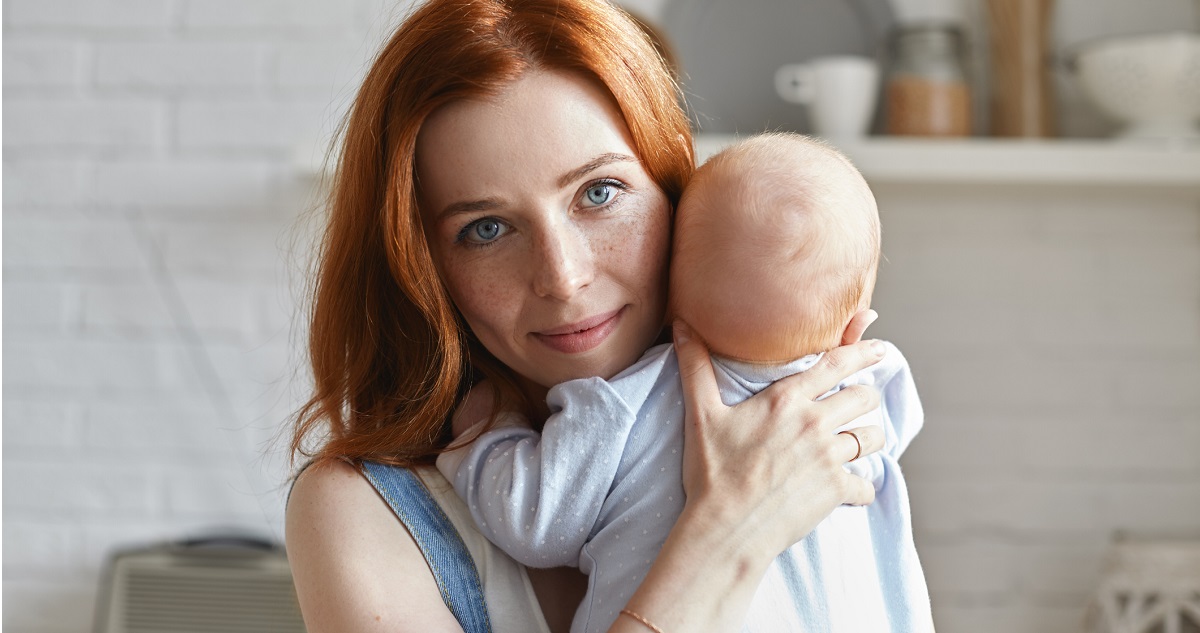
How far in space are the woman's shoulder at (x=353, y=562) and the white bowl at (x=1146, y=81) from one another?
5.54 feet

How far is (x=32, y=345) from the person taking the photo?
2268mm

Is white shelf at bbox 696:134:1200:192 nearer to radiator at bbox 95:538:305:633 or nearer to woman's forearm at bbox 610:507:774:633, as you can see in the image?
radiator at bbox 95:538:305:633

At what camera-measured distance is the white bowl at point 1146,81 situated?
6.36 feet

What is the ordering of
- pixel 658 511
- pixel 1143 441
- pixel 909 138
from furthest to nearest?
1. pixel 1143 441
2. pixel 909 138
3. pixel 658 511

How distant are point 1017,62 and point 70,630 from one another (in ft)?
7.40

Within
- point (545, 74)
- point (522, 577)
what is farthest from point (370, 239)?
point (522, 577)

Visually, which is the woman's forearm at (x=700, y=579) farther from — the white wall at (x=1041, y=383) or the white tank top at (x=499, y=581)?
the white wall at (x=1041, y=383)

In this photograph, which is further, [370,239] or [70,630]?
[70,630]

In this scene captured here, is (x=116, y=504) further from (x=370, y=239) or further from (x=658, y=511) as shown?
(x=658, y=511)

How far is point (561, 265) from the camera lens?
796mm

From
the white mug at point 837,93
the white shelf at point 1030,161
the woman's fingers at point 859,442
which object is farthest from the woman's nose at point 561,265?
the white mug at point 837,93

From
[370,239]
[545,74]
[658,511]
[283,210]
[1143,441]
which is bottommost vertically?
[1143,441]

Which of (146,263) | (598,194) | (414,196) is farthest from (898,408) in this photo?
(146,263)

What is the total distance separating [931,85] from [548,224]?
A: 1.43 m
